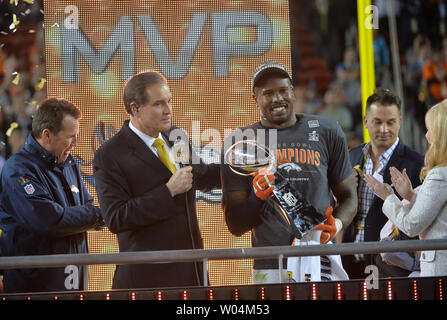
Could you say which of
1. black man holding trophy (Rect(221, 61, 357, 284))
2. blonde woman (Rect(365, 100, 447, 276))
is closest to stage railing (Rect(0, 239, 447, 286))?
blonde woman (Rect(365, 100, 447, 276))

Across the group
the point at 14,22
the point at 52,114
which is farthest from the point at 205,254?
the point at 14,22

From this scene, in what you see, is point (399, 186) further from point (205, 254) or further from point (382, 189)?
point (205, 254)

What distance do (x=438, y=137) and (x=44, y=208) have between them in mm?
1798

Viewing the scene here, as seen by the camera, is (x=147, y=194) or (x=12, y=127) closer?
(x=147, y=194)

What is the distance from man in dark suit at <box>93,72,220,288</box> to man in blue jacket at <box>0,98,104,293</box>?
20cm

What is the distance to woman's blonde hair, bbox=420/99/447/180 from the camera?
8.13ft

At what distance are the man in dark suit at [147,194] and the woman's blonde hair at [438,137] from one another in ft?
3.86

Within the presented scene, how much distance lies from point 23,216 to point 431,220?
6.16 feet

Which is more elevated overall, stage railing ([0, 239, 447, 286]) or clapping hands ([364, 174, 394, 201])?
clapping hands ([364, 174, 394, 201])

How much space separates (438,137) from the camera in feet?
8.16

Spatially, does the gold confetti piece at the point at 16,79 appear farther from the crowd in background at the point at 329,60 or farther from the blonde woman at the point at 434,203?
the blonde woman at the point at 434,203

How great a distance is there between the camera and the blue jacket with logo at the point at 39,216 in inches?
124

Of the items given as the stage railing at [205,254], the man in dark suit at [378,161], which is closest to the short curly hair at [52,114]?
the stage railing at [205,254]

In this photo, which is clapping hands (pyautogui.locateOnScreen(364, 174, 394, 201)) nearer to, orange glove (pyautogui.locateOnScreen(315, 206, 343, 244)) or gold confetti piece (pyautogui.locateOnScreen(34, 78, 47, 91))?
orange glove (pyautogui.locateOnScreen(315, 206, 343, 244))
